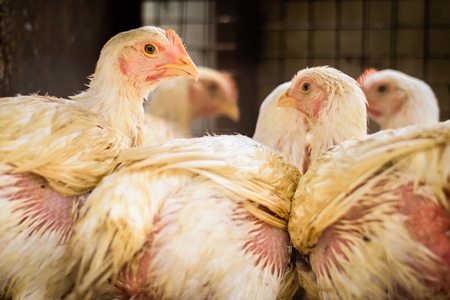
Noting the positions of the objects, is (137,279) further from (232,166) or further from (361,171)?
(361,171)

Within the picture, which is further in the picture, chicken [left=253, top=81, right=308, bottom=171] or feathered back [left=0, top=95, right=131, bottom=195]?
chicken [left=253, top=81, right=308, bottom=171]

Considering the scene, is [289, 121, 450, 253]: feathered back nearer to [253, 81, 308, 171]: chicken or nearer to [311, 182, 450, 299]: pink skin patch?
[311, 182, 450, 299]: pink skin patch

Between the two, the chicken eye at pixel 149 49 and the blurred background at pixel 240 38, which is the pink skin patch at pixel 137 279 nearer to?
the chicken eye at pixel 149 49

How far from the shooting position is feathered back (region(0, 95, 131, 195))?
3.71ft

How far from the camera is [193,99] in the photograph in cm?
271

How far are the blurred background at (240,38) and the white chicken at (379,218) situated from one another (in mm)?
975

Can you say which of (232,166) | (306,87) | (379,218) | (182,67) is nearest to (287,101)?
(306,87)

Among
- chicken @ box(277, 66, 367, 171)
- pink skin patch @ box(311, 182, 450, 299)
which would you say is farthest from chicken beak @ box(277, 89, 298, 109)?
pink skin patch @ box(311, 182, 450, 299)

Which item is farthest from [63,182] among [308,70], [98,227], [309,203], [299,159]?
[299,159]

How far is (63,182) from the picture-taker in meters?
1.16

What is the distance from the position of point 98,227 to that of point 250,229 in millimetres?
322

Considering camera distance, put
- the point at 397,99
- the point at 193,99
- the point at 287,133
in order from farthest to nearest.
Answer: the point at 193,99 → the point at 397,99 → the point at 287,133

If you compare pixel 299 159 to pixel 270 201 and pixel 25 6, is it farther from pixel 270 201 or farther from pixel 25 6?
pixel 25 6

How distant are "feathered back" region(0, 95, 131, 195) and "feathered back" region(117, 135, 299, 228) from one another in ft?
0.27
